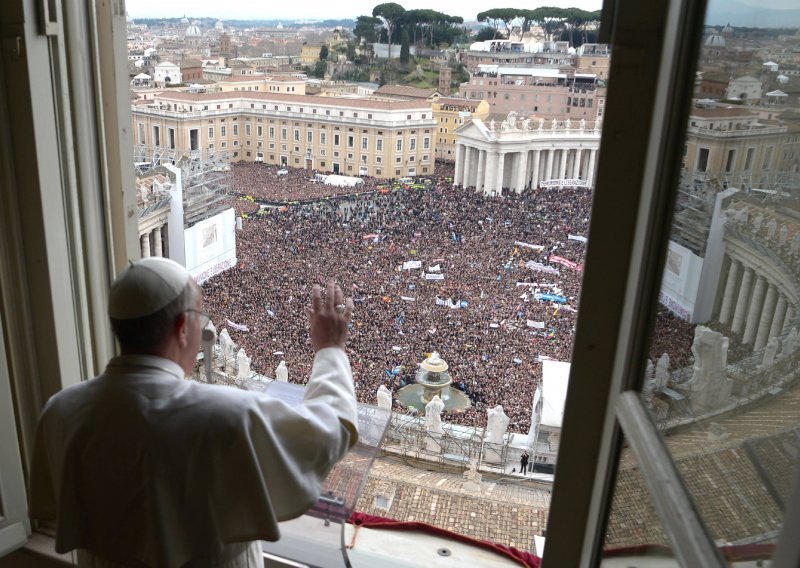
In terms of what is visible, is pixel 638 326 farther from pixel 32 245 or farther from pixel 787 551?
pixel 32 245

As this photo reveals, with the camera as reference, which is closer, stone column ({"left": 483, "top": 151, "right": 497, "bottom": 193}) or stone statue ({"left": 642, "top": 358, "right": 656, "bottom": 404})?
stone statue ({"left": 642, "top": 358, "right": 656, "bottom": 404})

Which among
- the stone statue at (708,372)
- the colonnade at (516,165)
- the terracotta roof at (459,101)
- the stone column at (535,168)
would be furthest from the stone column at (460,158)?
the stone statue at (708,372)

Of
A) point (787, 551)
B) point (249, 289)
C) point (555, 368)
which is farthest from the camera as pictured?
point (249, 289)

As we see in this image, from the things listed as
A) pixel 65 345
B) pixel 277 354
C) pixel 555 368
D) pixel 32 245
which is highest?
pixel 32 245

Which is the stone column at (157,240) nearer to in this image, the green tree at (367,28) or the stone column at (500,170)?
the green tree at (367,28)

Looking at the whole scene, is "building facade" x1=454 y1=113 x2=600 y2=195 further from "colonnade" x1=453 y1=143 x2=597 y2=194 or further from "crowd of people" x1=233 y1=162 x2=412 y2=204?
"crowd of people" x1=233 y1=162 x2=412 y2=204

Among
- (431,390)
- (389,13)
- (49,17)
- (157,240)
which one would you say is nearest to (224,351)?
(157,240)

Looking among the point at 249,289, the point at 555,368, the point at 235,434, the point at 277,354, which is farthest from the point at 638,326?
the point at 249,289

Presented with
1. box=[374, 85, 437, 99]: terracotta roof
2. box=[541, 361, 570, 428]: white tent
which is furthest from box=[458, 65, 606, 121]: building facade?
box=[541, 361, 570, 428]: white tent
